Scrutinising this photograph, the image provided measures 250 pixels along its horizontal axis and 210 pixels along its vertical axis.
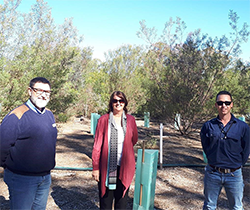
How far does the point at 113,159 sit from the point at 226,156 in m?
1.16

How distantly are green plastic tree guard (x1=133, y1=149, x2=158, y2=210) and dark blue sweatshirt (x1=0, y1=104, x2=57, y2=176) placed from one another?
145 cm

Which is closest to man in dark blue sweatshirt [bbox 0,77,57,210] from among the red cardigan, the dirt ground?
the red cardigan

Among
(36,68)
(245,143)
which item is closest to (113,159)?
(245,143)

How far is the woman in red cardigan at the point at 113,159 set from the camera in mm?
2822

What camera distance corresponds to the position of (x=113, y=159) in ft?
9.26

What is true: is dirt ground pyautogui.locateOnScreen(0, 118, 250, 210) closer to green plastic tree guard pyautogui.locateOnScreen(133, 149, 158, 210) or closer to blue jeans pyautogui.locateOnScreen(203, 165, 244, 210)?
green plastic tree guard pyautogui.locateOnScreen(133, 149, 158, 210)

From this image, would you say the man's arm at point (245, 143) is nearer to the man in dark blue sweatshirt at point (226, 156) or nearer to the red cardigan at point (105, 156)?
the man in dark blue sweatshirt at point (226, 156)

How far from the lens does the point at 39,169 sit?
222 cm

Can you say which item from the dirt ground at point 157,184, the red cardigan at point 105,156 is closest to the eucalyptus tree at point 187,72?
the dirt ground at point 157,184

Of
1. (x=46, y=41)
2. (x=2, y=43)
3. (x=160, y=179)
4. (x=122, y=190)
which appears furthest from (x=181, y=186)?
(x=46, y=41)

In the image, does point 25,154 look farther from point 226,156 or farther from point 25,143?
point 226,156

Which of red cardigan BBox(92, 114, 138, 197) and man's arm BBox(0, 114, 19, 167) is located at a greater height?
man's arm BBox(0, 114, 19, 167)

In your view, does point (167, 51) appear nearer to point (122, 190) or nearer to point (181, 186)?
point (181, 186)

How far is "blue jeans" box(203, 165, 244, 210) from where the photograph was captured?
2.66 metres
